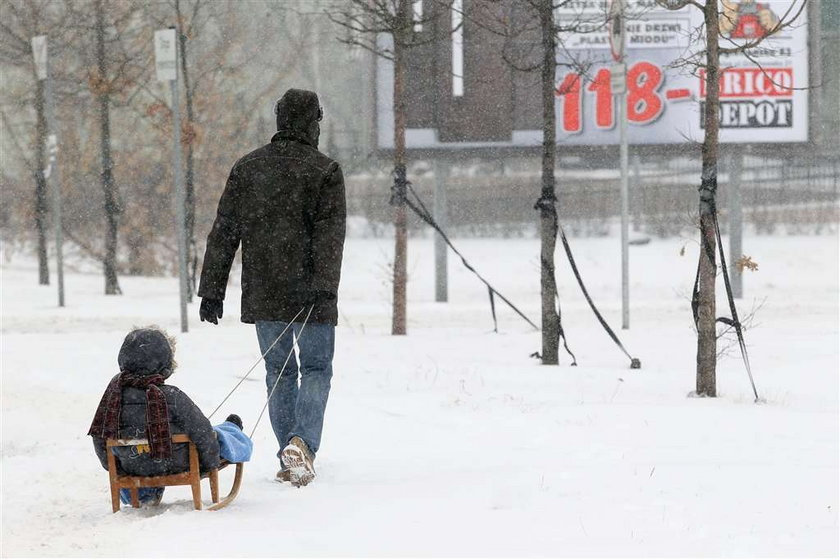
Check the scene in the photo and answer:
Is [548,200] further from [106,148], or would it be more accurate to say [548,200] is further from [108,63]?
[108,63]


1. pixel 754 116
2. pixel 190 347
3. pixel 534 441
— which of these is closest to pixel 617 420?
pixel 534 441

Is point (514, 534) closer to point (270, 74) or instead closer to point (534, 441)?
point (534, 441)

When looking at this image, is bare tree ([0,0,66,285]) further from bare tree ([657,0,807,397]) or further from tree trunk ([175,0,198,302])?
bare tree ([657,0,807,397])

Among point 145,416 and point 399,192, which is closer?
point 145,416

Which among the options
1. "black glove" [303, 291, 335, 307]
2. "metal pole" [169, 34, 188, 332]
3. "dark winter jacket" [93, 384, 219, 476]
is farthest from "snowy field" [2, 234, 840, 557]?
"black glove" [303, 291, 335, 307]

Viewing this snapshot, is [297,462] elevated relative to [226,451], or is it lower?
lower

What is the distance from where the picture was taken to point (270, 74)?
43156 mm

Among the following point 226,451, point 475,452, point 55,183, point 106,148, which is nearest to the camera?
point 226,451

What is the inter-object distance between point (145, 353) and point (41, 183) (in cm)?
2311

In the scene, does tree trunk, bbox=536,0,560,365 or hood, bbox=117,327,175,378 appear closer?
hood, bbox=117,327,175,378

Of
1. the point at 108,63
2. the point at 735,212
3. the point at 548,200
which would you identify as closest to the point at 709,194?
the point at 548,200

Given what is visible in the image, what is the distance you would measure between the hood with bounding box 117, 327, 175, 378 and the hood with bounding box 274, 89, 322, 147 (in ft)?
4.23

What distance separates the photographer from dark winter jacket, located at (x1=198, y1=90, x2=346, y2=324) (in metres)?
5.77

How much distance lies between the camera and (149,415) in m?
5.18
